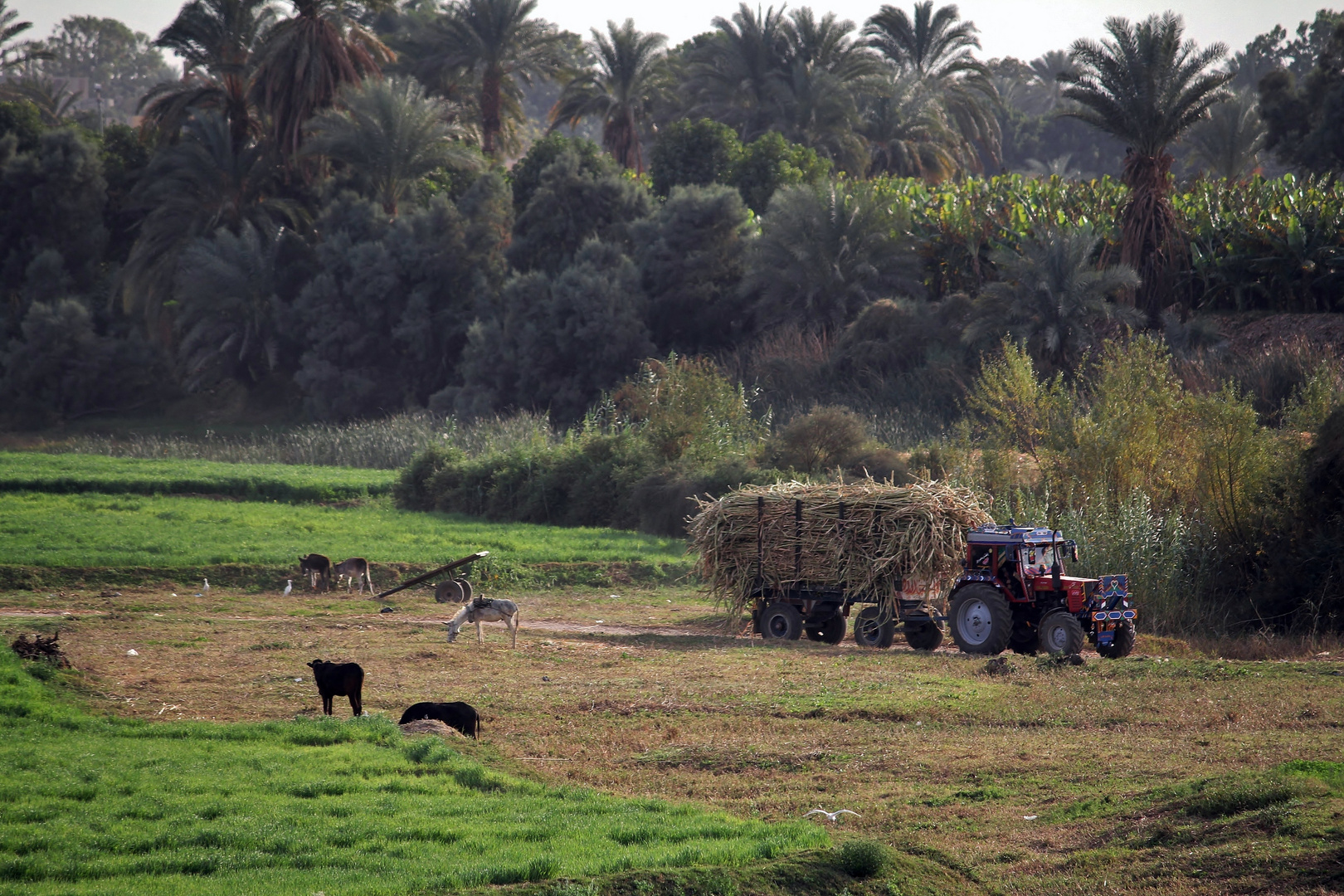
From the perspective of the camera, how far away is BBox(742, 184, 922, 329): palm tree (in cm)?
4841

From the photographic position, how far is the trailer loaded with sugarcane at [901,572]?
676 inches

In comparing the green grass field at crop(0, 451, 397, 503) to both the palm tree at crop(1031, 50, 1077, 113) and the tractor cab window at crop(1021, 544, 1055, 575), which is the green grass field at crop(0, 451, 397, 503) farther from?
the palm tree at crop(1031, 50, 1077, 113)

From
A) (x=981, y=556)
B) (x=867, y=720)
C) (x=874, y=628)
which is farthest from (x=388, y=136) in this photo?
(x=867, y=720)

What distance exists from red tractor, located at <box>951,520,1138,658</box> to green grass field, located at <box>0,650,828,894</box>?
8831 mm

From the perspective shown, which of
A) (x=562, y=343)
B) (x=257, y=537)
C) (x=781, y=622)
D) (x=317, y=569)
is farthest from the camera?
(x=562, y=343)

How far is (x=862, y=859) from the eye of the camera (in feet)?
24.7

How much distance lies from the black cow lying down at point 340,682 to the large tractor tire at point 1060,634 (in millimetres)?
9086

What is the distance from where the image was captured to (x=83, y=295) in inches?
2392

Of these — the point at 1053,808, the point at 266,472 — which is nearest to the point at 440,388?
the point at 266,472

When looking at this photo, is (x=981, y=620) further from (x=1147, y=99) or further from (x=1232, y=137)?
(x=1232, y=137)

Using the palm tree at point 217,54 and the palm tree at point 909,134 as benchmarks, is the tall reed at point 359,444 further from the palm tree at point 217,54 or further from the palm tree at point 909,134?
the palm tree at point 909,134

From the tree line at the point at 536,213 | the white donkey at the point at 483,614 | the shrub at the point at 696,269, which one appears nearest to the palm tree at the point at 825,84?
the tree line at the point at 536,213

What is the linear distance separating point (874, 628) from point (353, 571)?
944 cm

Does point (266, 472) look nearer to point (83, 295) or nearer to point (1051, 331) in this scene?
point (1051, 331)
